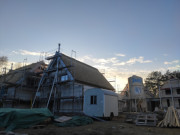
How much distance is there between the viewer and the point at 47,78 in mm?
27422

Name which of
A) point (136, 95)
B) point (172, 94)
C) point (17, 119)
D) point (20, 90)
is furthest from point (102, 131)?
point (172, 94)

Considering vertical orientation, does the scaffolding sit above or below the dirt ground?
A: above

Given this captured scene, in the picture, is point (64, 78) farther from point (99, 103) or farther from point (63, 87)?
point (99, 103)

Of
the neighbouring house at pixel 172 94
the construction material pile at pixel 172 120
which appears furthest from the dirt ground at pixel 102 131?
the neighbouring house at pixel 172 94

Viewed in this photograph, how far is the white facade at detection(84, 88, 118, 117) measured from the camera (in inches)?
671

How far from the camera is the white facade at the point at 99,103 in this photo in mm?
17047

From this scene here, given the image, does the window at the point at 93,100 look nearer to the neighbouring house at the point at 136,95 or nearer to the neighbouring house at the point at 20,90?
the neighbouring house at the point at 20,90

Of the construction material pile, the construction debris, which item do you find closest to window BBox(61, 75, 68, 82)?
the construction debris

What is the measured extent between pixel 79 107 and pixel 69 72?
19.3ft

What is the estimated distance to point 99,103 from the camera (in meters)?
17.3

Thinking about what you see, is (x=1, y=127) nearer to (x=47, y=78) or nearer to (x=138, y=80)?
(x=47, y=78)

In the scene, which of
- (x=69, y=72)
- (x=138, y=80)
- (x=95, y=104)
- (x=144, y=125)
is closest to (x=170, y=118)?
(x=144, y=125)

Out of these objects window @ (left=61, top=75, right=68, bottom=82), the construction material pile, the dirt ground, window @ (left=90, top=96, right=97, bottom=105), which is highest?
window @ (left=61, top=75, right=68, bottom=82)

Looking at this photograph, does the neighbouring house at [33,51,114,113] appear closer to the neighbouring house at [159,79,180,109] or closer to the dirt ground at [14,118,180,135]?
the dirt ground at [14,118,180,135]
